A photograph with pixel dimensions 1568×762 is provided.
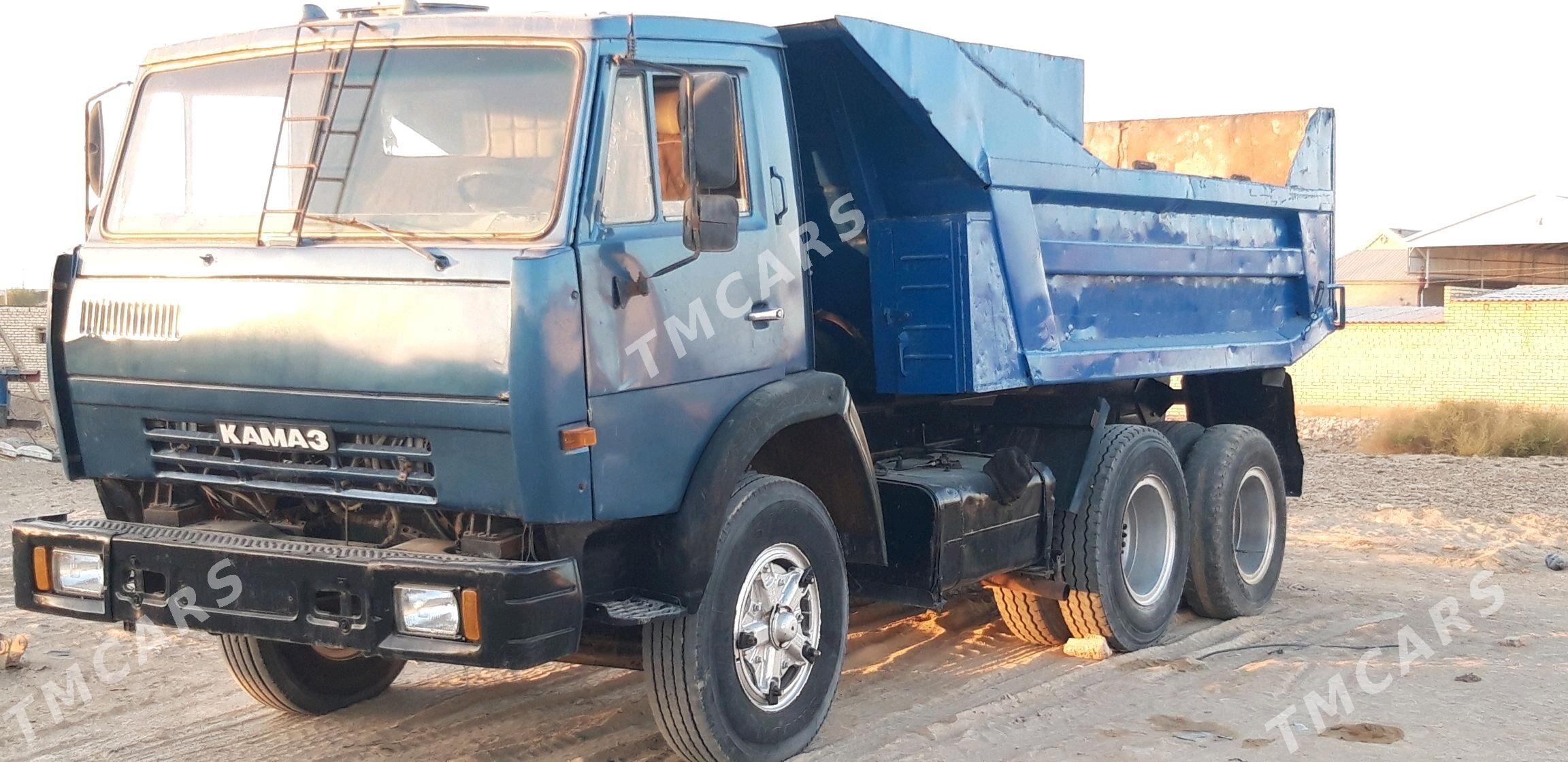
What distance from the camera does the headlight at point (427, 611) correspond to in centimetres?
418

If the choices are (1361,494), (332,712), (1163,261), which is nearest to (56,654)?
(332,712)

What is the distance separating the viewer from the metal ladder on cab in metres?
4.63

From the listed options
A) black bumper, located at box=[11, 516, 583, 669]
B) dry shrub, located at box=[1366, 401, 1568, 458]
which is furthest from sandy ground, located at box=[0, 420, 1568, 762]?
dry shrub, located at box=[1366, 401, 1568, 458]

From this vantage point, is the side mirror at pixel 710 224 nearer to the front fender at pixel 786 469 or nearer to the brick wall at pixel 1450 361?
the front fender at pixel 786 469

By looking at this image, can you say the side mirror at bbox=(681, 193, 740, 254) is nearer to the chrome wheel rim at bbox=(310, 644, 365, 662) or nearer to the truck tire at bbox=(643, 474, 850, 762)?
the truck tire at bbox=(643, 474, 850, 762)

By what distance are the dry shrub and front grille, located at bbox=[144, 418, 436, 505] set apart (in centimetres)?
2066

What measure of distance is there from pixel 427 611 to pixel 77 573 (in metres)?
1.33

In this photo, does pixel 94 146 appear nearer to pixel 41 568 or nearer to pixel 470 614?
pixel 41 568

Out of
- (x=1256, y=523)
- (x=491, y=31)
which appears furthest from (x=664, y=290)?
(x=1256, y=523)

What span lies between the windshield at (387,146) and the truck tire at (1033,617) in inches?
146

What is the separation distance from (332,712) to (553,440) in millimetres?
2342

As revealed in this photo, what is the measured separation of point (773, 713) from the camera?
5.07m

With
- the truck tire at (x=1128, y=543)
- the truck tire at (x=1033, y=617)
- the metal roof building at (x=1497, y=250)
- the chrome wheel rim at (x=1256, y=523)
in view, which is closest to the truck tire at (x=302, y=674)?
the truck tire at (x=1033, y=617)

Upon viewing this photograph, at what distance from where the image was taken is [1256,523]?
28.3ft
